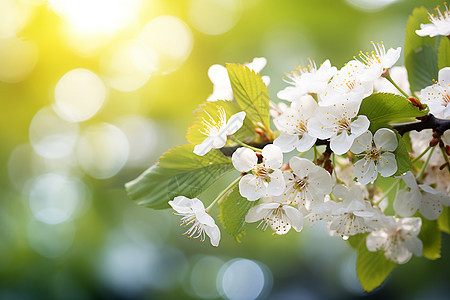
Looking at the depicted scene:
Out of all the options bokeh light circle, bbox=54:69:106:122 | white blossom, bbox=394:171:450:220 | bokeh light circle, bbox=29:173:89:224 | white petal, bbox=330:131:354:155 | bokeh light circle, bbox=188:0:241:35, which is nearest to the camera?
white petal, bbox=330:131:354:155

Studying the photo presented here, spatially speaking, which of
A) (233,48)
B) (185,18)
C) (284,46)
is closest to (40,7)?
(185,18)

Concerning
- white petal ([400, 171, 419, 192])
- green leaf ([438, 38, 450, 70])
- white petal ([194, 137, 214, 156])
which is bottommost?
white petal ([400, 171, 419, 192])

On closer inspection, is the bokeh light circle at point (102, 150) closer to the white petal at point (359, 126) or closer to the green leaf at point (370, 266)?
the green leaf at point (370, 266)

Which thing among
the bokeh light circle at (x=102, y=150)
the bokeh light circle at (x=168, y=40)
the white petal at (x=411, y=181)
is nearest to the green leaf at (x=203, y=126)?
the white petal at (x=411, y=181)

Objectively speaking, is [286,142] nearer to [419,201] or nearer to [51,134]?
A: [419,201]

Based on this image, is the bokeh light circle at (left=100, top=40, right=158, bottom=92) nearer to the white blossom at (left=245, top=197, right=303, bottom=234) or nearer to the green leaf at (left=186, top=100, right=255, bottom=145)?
the green leaf at (left=186, top=100, right=255, bottom=145)

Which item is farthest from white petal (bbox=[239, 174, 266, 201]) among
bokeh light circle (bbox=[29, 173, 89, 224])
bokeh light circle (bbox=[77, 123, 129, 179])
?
bokeh light circle (bbox=[29, 173, 89, 224])

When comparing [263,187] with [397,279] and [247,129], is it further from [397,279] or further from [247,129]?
[397,279]

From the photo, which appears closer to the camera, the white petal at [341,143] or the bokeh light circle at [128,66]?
the white petal at [341,143]
